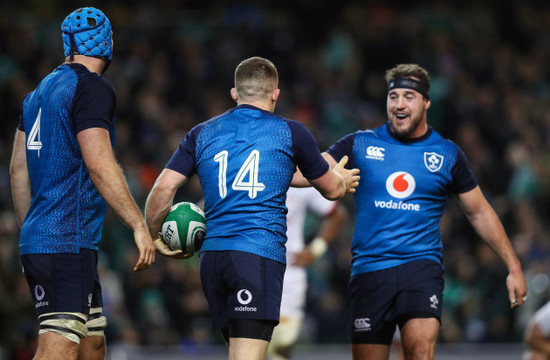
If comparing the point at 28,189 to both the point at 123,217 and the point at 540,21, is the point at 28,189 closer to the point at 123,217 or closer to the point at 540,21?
the point at 123,217

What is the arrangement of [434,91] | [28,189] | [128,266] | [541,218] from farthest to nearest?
[434,91] → [541,218] → [128,266] → [28,189]

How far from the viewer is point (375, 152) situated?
717 centimetres

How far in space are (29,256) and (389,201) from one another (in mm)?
2773

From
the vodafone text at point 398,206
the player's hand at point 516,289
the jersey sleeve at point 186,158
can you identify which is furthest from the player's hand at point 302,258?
the jersey sleeve at point 186,158

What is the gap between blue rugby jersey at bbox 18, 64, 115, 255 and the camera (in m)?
5.63

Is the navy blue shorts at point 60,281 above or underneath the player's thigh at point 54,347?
above

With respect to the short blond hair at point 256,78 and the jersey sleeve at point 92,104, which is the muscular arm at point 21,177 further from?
the short blond hair at point 256,78

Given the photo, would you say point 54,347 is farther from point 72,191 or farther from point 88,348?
point 72,191

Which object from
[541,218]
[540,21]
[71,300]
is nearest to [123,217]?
[71,300]

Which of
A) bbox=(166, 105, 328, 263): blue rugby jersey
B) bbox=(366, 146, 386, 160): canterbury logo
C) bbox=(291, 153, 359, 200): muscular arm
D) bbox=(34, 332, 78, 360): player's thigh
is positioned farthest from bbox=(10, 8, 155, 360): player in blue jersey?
bbox=(366, 146, 386, 160): canterbury logo

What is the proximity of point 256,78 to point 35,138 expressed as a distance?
146 centimetres

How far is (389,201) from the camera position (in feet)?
23.1

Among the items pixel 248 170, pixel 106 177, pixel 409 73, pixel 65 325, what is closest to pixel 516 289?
pixel 409 73

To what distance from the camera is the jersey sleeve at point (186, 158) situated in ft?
19.4
